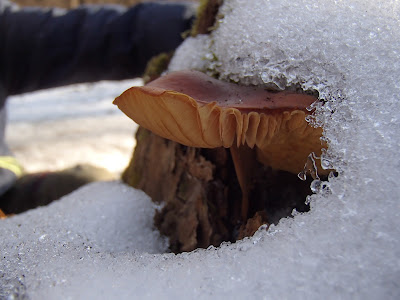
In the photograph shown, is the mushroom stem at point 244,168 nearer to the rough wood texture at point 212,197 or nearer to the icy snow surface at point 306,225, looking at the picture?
the rough wood texture at point 212,197

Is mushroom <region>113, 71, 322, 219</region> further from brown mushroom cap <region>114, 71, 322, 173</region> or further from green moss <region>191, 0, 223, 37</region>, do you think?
green moss <region>191, 0, 223, 37</region>

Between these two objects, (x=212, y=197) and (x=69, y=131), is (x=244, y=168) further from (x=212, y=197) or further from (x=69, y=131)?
(x=69, y=131)

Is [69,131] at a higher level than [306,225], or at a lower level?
lower

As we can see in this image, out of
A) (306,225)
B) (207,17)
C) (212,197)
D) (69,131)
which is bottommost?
(69,131)

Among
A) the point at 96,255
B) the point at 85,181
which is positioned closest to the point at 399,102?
the point at 96,255

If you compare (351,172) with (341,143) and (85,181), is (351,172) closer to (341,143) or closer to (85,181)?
(341,143)

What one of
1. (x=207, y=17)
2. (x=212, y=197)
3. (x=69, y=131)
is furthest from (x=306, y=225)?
(x=69, y=131)
